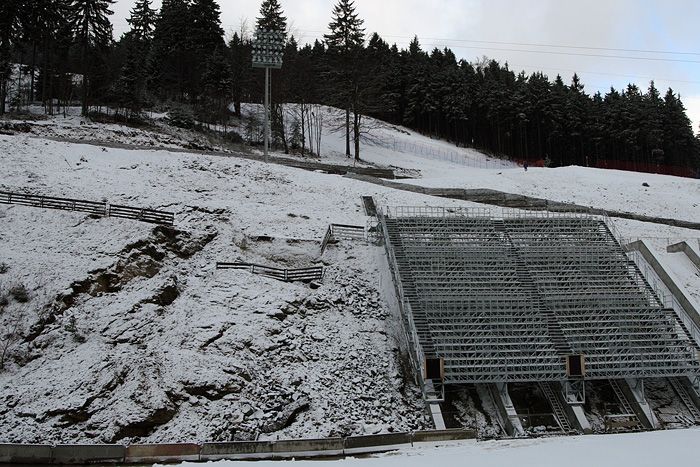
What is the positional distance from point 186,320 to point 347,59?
40998 mm

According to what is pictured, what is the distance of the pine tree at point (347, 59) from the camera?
49969 millimetres

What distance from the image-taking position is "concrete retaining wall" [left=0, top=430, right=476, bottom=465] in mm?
12531

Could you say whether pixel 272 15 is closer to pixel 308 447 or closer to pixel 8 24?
pixel 8 24

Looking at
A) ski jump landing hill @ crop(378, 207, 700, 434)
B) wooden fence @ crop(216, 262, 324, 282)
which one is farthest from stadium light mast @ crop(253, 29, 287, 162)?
wooden fence @ crop(216, 262, 324, 282)

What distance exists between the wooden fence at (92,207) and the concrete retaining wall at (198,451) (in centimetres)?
1180

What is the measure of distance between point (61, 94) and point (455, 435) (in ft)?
162

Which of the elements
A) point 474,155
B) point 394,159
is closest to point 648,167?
point 474,155

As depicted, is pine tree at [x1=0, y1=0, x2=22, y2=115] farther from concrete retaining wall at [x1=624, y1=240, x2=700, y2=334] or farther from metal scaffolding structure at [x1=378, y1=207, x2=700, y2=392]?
concrete retaining wall at [x1=624, y1=240, x2=700, y2=334]

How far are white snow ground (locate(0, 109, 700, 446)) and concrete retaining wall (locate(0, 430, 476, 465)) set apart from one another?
1769 mm

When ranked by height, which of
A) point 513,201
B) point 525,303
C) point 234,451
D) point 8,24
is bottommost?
point 234,451

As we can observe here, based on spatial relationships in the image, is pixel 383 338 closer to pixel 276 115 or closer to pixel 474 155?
pixel 276 115

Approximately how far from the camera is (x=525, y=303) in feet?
68.9

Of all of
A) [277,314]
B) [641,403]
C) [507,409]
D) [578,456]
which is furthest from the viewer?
[277,314]

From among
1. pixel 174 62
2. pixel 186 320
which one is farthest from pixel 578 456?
pixel 174 62
